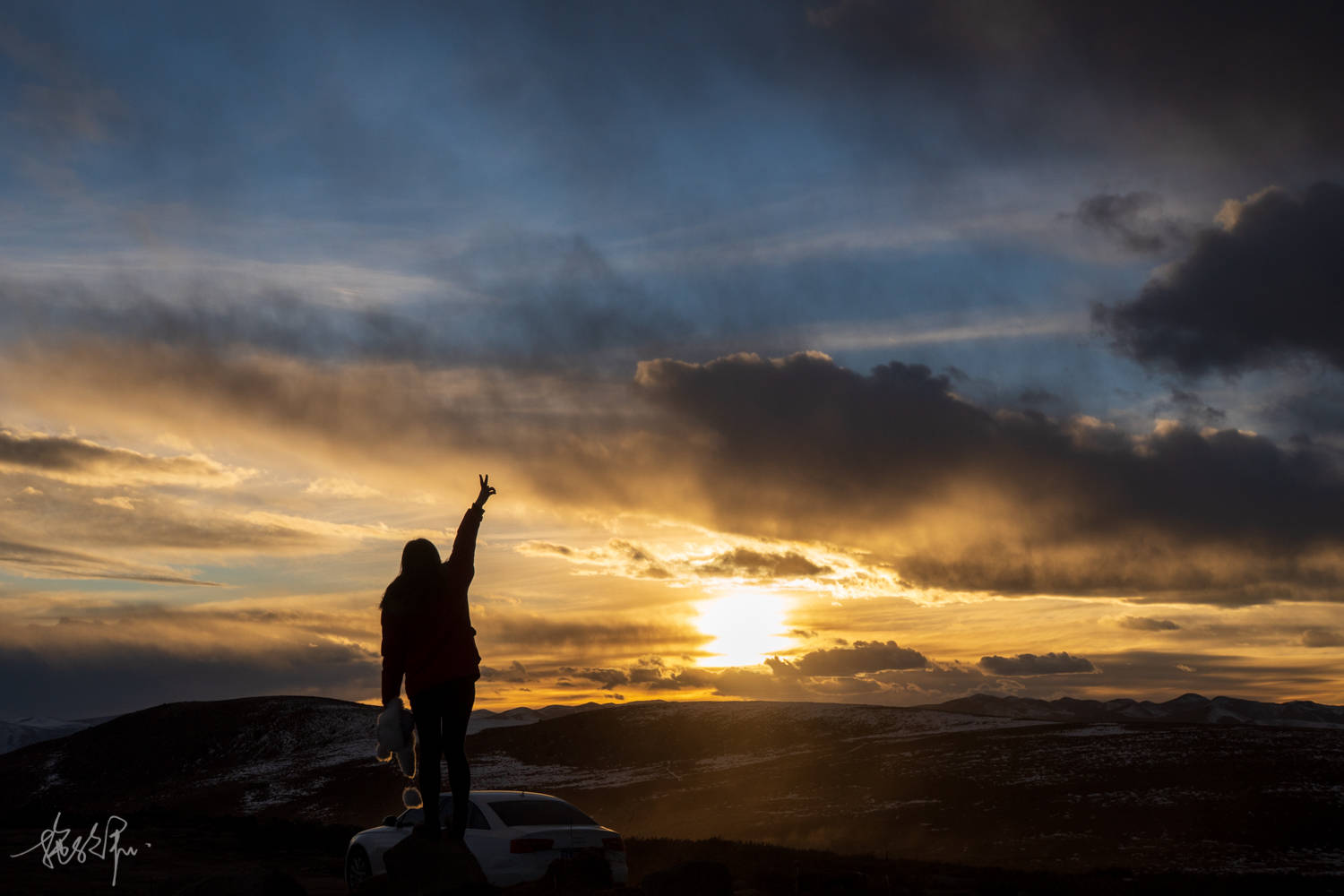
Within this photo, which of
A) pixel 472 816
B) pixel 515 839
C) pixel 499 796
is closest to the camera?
pixel 515 839

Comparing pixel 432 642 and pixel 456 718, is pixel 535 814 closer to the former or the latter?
pixel 456 718

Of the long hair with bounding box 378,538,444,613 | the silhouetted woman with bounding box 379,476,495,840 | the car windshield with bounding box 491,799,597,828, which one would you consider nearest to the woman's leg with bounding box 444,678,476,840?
the silhouetted woman with bounding box 379,476,495,840

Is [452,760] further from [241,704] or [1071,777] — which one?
[241,704]

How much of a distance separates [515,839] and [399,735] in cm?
323

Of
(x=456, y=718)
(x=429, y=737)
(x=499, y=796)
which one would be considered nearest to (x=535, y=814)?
(x=499, y=796)

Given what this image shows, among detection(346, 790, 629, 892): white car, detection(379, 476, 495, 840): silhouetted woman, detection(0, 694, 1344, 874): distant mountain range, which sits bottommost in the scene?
detection(0, 694, 1344, 874): distant mountain range

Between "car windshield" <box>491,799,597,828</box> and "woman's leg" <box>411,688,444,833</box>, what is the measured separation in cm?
249

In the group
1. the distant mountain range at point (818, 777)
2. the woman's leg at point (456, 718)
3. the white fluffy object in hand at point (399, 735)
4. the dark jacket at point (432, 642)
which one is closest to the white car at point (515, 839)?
the woman's leg at point (456, 718)

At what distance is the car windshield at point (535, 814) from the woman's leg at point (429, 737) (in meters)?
2.49

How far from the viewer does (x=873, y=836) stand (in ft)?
117

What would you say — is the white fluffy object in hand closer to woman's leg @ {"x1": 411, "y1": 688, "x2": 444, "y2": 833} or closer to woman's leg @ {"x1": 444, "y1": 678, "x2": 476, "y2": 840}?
woman's leg @ {"x1": 411, "y1": 688, "x2": 444, "y2": 833}

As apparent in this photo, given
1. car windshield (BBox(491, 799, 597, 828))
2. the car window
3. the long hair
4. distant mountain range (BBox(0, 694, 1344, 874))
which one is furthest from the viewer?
distant mountain range (BBox(0, 694, 1344, 874))

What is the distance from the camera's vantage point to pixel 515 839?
10797mm

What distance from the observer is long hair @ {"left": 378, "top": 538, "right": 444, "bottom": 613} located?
8.20 metres
